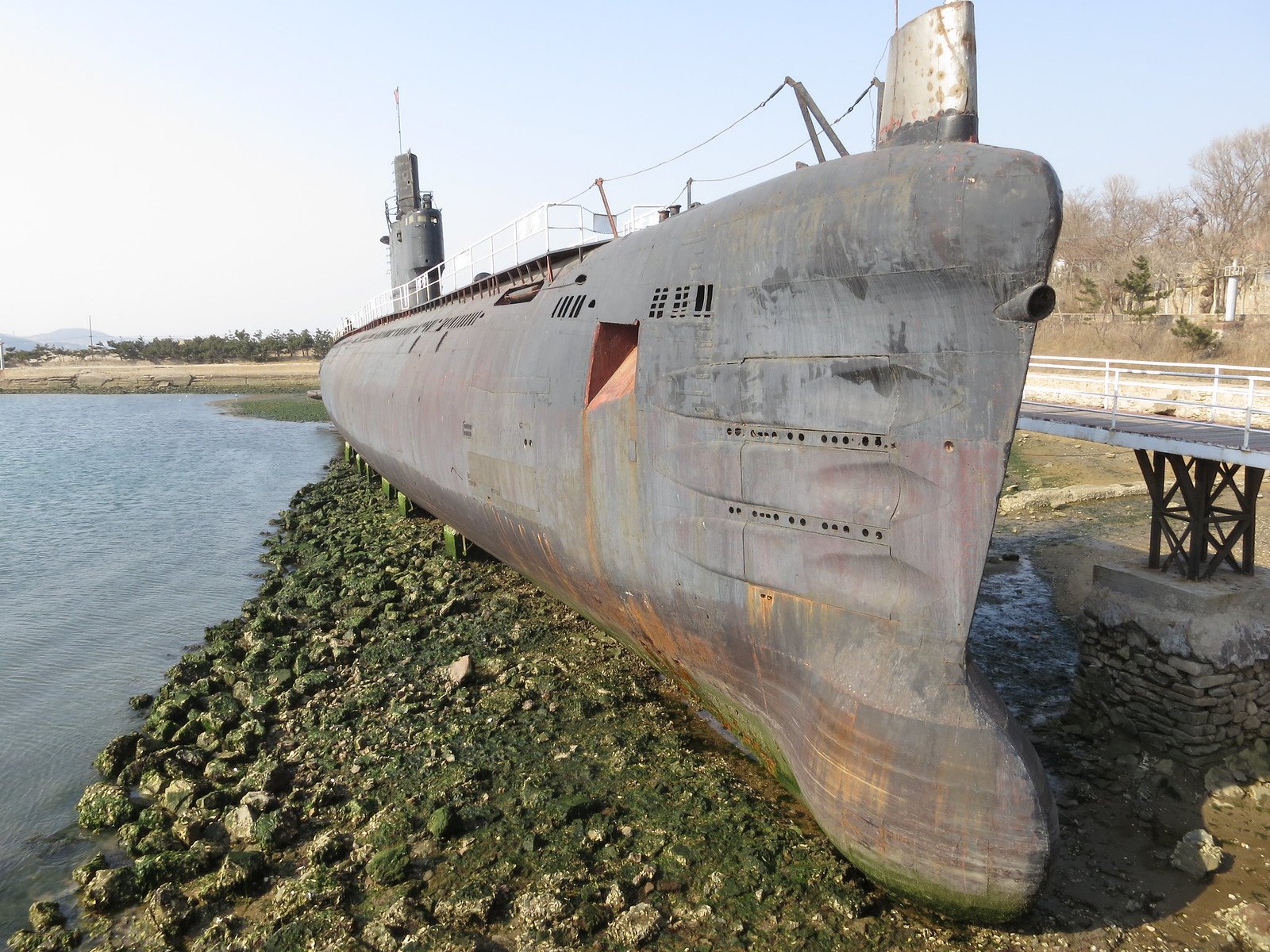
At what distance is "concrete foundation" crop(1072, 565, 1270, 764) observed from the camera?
8.38 metres

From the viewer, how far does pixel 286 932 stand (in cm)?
598

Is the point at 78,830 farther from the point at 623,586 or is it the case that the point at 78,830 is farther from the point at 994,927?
the point at 994,927

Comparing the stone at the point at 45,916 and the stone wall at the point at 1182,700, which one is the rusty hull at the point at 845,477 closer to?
the stone wall at the point at 1182,700

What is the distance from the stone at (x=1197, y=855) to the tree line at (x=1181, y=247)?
42211 mm

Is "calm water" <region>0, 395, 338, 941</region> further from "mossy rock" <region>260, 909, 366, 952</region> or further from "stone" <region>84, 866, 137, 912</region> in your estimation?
"mossy rock" <region>260, 909, 366, 952</region>

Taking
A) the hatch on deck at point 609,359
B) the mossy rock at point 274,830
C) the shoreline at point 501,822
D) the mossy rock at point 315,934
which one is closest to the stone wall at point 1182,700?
the shoreline at point 501,822

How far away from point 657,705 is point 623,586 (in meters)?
1.79

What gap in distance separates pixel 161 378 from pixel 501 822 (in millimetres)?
86781

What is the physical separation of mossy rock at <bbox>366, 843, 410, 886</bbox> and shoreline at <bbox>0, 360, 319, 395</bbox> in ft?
241

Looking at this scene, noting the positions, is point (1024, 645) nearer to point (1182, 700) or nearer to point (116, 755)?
point (1182, 700)

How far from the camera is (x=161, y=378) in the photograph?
261ft

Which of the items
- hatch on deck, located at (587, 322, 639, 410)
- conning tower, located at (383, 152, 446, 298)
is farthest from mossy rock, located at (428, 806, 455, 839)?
conning tower, located at (383, 152, 446, 298)

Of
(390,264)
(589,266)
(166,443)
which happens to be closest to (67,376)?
(166,443)

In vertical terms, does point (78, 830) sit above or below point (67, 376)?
below
